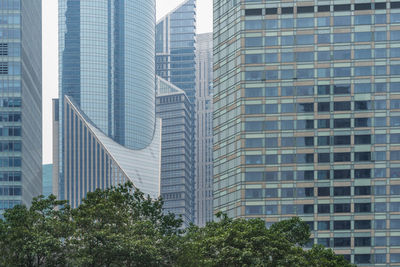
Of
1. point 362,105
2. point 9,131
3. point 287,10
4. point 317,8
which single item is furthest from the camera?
point 9,131

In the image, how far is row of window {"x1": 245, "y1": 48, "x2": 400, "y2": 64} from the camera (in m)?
144

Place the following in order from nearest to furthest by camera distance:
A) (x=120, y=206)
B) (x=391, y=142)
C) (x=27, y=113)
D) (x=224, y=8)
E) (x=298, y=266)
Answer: (x=298, y=266) < (x=120, y=206) < (x=391, y=142) < (x=224, y=8) < (x=27, y=113)

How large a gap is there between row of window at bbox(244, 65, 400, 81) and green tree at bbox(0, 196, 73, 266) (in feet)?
225

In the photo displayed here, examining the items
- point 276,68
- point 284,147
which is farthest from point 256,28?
point 284,147

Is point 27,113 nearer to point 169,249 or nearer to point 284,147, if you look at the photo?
point 284,147

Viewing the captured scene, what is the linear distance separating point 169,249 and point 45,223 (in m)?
14.2

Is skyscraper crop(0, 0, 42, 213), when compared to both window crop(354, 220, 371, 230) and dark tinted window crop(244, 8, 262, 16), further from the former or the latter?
window crop(354, 220, 371, 230)

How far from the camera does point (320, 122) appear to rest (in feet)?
473

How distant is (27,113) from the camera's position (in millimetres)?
188000

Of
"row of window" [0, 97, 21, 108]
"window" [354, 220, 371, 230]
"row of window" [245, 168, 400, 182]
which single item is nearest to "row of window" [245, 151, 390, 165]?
"row of window" [245, 168, 400, 182]

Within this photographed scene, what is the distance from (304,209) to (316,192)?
3.84m

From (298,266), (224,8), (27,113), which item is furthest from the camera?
(27,113)

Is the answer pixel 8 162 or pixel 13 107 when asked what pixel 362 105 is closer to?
pixel 8 162

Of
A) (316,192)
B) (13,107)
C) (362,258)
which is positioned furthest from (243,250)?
(13,107)
